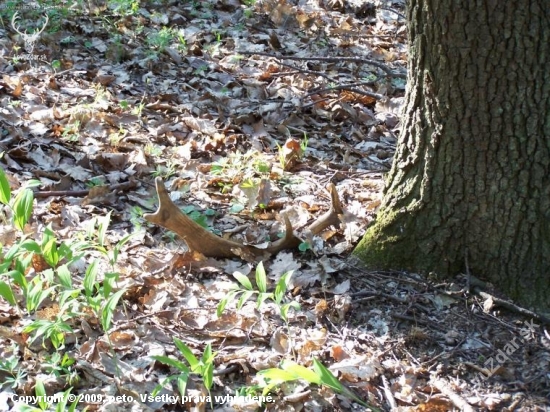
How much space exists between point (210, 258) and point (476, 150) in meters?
1.36

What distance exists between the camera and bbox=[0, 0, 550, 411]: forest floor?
8.19 feet

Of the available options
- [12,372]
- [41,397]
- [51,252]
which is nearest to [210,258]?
[51,252]

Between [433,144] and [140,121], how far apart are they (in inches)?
91.1

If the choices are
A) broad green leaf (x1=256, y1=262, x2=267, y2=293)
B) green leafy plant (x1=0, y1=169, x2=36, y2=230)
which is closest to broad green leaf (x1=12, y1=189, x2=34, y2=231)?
green leafy plant (x1=0, y1=169, x2=36, y2=230)

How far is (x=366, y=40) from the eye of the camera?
6.14m

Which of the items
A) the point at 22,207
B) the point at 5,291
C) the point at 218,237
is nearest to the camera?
the point at 5,291

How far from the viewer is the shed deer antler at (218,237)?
9.89 feet

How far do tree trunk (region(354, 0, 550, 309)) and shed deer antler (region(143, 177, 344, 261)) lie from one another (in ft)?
1.10

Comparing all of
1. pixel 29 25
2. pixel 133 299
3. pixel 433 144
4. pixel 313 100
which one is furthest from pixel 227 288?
pixel 29 25

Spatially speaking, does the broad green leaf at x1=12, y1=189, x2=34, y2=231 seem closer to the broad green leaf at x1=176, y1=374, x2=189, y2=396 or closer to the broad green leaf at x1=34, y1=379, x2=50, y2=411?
the broad green leaf at x1=34, y1=379, x2=50, y2=411

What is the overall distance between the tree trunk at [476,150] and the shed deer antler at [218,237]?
13.2 inches

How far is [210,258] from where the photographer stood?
319 cm

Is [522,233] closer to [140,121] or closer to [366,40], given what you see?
[140,121]

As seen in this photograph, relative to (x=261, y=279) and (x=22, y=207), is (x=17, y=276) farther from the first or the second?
(x=261, y=279)
